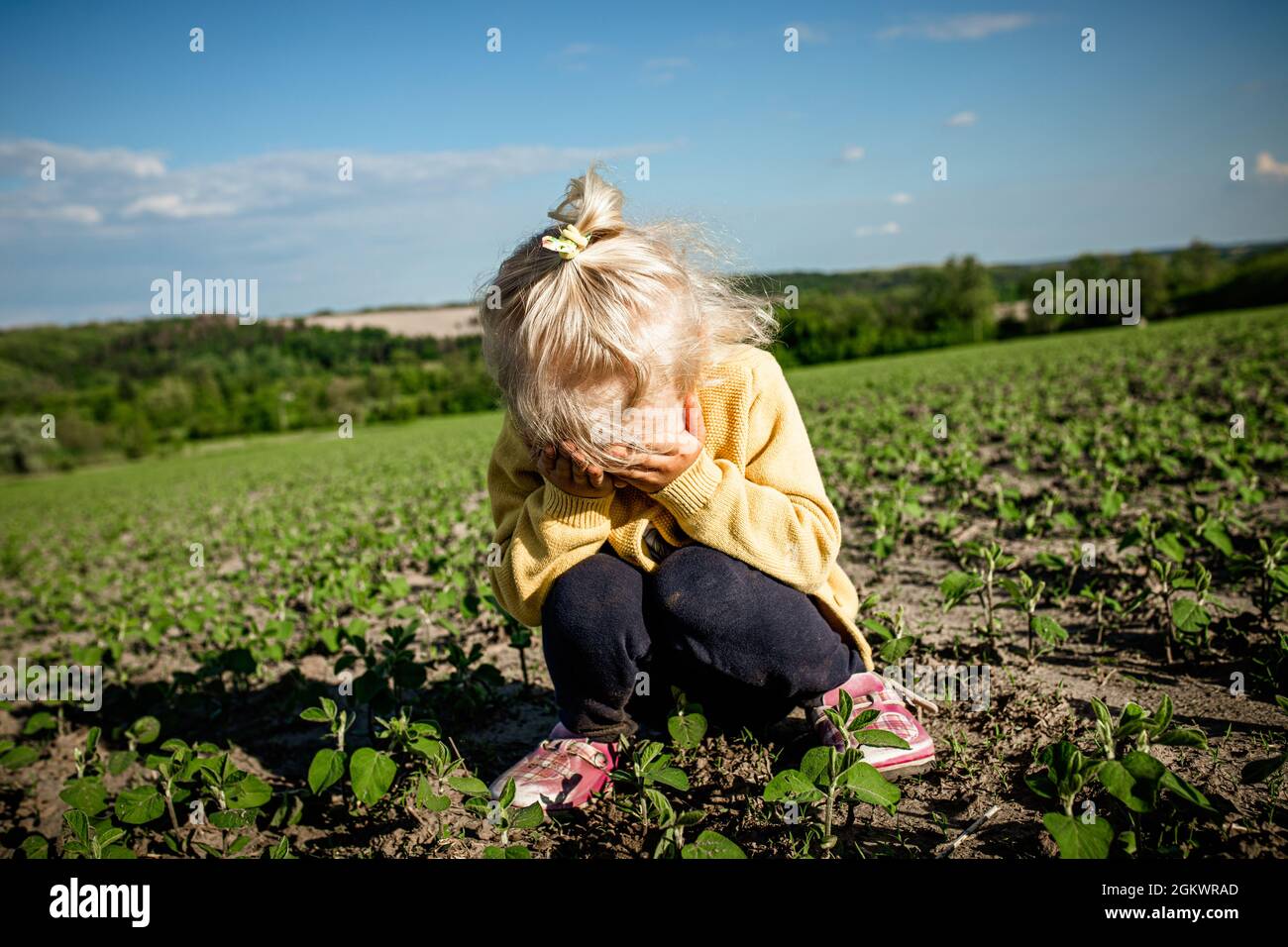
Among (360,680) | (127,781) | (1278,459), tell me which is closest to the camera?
(360,680)

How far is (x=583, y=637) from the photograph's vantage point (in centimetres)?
193

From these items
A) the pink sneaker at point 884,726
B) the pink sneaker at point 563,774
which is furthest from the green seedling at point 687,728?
the pink sneaker at point 884,726

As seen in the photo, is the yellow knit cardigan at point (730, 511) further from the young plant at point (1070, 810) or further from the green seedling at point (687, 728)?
the young plant at point (1070, 810)

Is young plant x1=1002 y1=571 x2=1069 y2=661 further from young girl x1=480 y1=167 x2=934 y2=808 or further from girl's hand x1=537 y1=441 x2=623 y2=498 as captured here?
girl's hand x1=537 y1=441 x2=623 y2=498

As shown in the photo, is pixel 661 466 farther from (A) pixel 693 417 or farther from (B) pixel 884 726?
(B) pixel 884 726

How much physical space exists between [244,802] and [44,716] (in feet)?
5.15

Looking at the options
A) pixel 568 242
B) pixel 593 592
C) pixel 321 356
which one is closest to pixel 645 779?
pixel 593 592

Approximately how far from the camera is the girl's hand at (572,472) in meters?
1.79

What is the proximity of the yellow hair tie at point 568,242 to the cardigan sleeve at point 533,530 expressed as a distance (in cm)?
52

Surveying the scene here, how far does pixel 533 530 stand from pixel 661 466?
0.48m

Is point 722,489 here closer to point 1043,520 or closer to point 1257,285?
point 1043,520

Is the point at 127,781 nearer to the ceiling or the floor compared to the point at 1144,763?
nearer to the floor

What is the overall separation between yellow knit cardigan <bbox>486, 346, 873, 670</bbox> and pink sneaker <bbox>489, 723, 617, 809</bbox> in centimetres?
39
